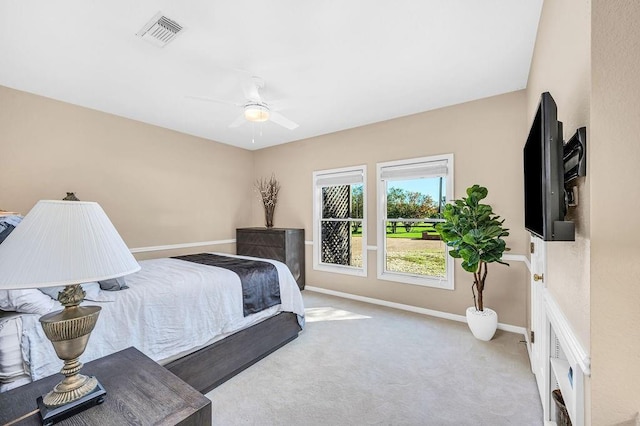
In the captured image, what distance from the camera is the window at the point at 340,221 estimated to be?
167 inches

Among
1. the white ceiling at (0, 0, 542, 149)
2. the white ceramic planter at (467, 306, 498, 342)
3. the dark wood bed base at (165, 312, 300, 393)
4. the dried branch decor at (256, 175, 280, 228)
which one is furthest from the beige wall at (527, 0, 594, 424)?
the dried branch decor at (256, 175, 280, 228)

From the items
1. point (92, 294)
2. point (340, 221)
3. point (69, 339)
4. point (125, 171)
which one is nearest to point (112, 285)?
point (92, 294)

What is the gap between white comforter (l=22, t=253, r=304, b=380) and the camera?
4.81ft

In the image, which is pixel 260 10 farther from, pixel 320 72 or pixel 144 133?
pixel 144 133

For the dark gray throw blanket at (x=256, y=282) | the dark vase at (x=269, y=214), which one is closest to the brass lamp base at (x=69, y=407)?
the dark gray throw blanket at (x=256, y=282)

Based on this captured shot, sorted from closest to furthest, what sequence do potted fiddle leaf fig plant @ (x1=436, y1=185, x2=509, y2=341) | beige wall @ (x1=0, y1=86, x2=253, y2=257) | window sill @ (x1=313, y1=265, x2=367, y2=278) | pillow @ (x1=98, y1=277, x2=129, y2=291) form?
pillow @ (x1=98, y1=277, x2=129, y2=291) → potted fiddle leaf fig plant @ (x1=436, y1=185, x2=509, y2=341) → beige wall @ (x1=0, y1=86, x2=253, y2=257) → window sill @ (x1=313, y1=265, x2=367, y2=278)

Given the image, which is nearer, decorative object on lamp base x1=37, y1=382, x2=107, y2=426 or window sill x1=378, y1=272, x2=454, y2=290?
decorative object on lamp base x1=37, y1=382, x2=107, y2=426

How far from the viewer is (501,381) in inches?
83.8

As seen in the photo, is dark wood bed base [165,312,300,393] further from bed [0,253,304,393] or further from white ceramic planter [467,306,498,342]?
white ceramic planter [467,306,498,342]

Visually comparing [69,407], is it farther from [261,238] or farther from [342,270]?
[261,238]

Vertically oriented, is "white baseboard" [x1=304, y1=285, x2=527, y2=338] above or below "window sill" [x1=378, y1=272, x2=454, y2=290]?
below

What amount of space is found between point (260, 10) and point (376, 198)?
277cm

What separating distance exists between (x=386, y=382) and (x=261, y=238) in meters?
3.11

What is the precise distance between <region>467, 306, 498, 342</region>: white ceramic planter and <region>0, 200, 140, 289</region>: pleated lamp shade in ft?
10.1
